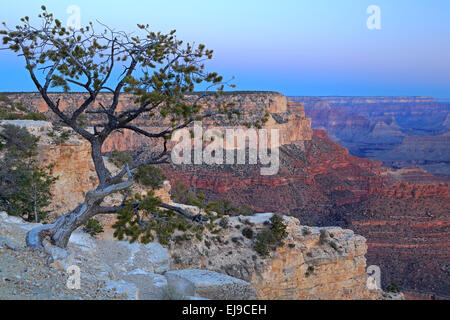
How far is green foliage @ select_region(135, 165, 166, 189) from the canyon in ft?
54.9

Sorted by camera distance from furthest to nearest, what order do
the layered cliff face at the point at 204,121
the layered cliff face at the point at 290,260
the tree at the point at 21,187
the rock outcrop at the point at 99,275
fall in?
the layered cliff face at the point at 204,121
the layered cliff face at the point at 290,260
the tree at the point at 21,187
the rock outcrop at the point at 99,275

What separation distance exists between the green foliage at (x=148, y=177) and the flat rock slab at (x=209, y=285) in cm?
867

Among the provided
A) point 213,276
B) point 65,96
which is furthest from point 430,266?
point 65,96

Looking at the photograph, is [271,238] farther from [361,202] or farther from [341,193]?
[341,193]

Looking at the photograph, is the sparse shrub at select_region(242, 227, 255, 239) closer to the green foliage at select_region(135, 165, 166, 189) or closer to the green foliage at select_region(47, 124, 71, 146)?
the green foliage at select_region(135, 165, 166, 189)

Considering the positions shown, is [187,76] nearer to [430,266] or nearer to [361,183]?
[430,266]

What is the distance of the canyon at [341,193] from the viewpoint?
3462cm

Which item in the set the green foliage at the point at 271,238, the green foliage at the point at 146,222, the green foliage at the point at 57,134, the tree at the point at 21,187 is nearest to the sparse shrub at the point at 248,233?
the green foliage at the point at 271,238

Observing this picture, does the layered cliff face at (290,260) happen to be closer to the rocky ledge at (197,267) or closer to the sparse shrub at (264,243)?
the rocky ledge at (197,267)

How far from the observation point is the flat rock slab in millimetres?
10766

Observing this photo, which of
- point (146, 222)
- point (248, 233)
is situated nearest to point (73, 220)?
point (146, 222)

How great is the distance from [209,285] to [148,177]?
33.7ft

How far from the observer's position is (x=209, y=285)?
36.5ft
